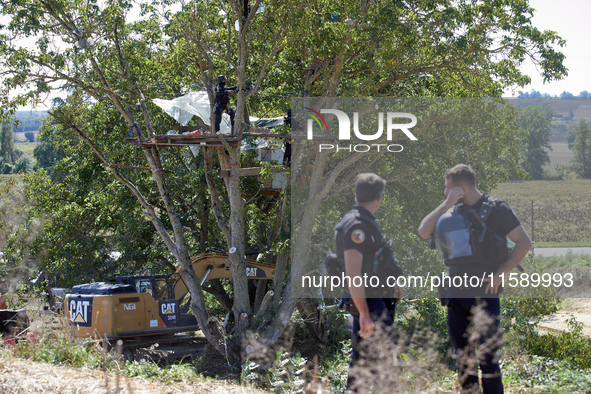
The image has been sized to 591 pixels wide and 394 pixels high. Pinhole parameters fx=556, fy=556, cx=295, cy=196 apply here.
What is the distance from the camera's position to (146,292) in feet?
49.4

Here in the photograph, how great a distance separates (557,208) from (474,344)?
791cm

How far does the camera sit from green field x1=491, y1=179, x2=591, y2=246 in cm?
1089

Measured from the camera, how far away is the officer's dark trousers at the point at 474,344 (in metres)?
4.65

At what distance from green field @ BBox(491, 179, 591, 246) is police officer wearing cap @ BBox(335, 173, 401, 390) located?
588 cm

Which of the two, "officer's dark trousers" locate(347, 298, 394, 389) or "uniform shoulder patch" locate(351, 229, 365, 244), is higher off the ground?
"uniform shoulder patch" locate(351, 229, 365, 244)

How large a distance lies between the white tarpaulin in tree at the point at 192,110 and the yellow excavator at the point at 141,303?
12.2 feet

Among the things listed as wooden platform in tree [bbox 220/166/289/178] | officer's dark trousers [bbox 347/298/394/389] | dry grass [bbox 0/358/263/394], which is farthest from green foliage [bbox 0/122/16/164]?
officer's dark trousers [bbox 347/298/394/389]

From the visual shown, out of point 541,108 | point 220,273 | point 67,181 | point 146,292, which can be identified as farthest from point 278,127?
point 67,181

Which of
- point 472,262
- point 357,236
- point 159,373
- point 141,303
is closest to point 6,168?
point 141,303

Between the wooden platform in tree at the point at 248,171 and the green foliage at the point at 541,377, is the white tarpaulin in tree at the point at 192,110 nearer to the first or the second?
the wooden platform in tree at the point at 248,171

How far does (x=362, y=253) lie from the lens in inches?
189

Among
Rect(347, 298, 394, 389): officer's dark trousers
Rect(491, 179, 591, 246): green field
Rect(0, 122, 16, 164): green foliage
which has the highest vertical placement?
Rect(0, 122, 16, 164): green foliage

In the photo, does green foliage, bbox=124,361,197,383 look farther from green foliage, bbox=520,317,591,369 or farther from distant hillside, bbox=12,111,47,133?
distant hillside, bbox=12,111,47,133

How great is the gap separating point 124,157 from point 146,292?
4.79 m
